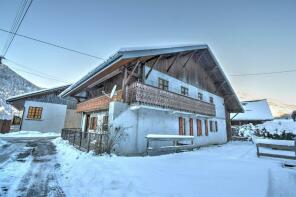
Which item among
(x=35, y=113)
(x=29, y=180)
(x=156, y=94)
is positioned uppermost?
(x=156, y=94)

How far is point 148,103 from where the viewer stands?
11.3 meters

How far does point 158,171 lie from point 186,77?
13.5 meters

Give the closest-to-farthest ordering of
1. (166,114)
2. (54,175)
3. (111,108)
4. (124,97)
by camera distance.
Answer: (54,175)
(111,108)
(124,97)
(166,114)

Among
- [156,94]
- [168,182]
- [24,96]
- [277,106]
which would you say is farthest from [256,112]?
[277,106]

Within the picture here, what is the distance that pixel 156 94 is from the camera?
1202 cm

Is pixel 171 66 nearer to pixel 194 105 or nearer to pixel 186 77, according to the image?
pixel 186 77

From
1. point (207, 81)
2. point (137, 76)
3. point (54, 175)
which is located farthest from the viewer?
point (207, 81)

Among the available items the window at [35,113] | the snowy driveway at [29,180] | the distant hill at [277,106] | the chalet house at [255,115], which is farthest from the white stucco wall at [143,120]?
the distant hill at [277,106]

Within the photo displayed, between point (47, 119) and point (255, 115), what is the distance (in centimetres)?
3983

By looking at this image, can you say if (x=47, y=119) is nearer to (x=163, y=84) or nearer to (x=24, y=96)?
(x=24, y=96)

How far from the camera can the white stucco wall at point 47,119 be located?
72.7ft

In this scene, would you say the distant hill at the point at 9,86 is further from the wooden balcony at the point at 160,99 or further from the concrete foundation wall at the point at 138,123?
the wooden balcony at the point at 160,99

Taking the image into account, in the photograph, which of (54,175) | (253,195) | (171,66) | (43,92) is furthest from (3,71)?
(253,195)

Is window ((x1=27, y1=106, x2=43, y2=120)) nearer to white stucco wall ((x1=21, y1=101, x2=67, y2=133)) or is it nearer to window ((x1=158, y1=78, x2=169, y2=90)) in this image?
white stucco wall ((x1=21, y1=101, x2=67, y2=133))
